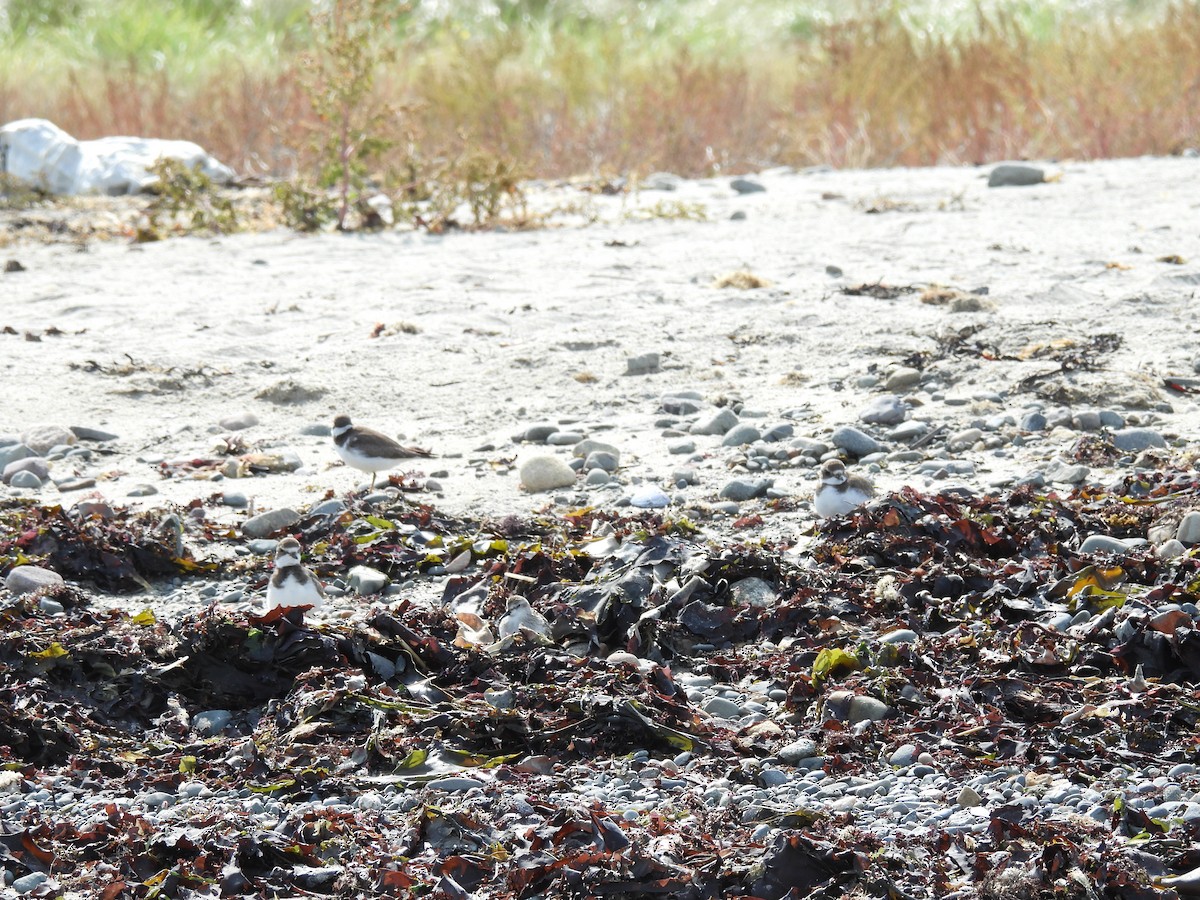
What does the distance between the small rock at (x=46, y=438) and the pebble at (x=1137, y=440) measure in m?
4.15

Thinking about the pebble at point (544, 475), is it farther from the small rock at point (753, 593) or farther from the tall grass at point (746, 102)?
the tall grass at point (746, 102)

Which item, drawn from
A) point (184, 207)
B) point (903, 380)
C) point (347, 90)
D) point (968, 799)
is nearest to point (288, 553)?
point (968, 799)

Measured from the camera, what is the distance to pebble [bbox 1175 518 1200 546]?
412cm

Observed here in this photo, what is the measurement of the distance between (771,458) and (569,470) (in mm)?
783

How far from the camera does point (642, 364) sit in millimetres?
6344

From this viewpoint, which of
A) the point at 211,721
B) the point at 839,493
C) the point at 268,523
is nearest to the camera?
the point at 211,721

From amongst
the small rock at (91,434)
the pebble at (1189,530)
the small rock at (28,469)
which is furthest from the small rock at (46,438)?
the pebble at (1189,530)

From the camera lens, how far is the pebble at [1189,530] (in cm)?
412

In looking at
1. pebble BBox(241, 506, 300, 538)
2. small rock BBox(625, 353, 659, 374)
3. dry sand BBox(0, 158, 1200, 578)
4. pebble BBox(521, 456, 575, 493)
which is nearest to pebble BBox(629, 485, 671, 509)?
dry sand BBox(0, 158, 1200, 578)

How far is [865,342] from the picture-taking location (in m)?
6.49

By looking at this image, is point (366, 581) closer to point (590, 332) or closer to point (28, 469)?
point (28, 469)

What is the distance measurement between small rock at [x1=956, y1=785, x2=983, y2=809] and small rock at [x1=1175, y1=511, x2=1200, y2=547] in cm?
163

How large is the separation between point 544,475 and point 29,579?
5.99 feet

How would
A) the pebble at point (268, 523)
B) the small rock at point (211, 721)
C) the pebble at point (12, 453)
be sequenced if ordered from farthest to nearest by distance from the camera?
the pebble at point (12, 453) → the pebble at point (268, 523) → the small rock at point (211, 721)
